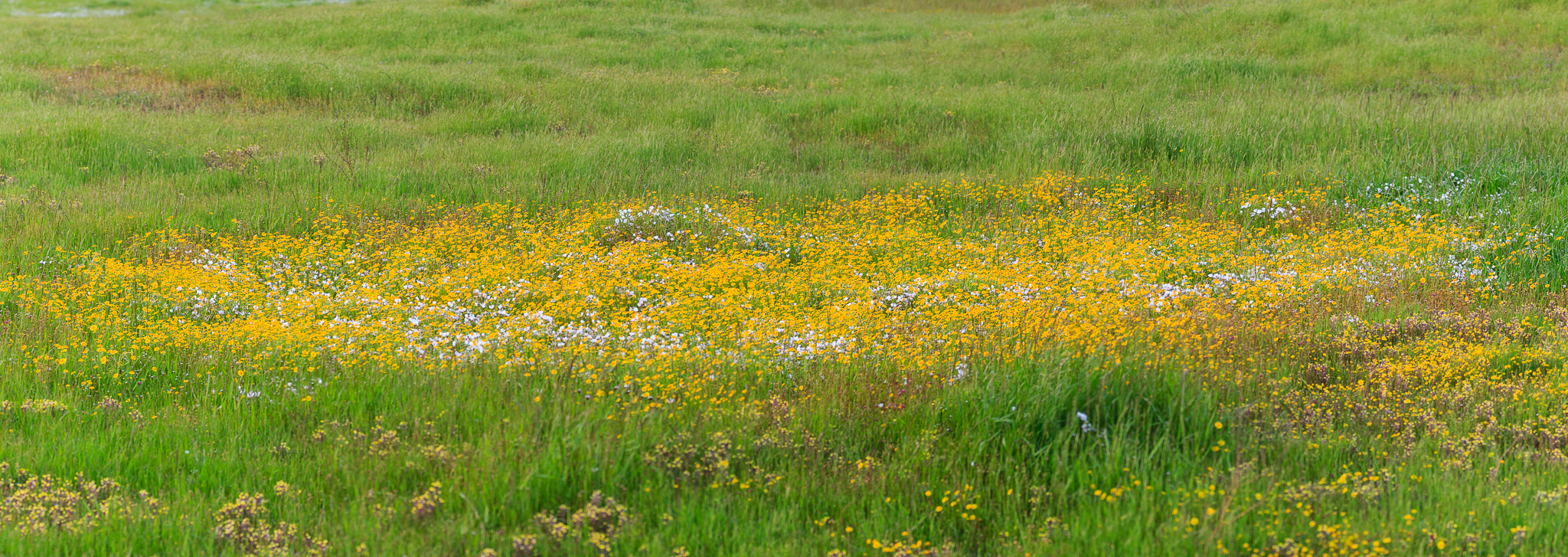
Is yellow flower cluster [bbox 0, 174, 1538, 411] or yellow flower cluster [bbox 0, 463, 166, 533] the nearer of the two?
yellow flower cluster [bbox 0, 463, 166, 533]

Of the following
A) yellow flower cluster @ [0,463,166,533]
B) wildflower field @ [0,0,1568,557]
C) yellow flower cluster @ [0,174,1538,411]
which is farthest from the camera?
yellow flower cluster @ [0,174,1538,411]

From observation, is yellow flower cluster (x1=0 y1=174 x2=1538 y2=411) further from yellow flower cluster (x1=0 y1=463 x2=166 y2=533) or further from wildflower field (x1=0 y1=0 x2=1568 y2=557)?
yellow flower cluster (x1=0 y1=463 x2=166 y2=533)

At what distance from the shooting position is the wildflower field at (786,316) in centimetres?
348

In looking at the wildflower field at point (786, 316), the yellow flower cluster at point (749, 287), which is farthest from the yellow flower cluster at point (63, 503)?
the yellow flower cluster at point (749, 287)

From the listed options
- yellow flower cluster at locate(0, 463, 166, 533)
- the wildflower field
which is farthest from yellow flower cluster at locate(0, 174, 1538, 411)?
yellow flower cluster at locate(0, 463, 166, 533)

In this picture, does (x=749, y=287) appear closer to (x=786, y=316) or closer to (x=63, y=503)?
(x=786, y=316)

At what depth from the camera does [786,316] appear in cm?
611

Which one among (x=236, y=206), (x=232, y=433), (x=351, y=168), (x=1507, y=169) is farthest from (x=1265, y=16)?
(x=232, y=433)

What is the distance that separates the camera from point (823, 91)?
14.7 meters

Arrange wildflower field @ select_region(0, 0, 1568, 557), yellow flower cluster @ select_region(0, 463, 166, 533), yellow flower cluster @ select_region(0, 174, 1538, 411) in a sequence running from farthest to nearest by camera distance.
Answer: yellow flower cluster @ select_region(0, 174, 1538, 411) < wildflower field @ select_region(0, 0, 1568, 557) < yellow flower cluster @ select_region(0, 463, 166, 533)

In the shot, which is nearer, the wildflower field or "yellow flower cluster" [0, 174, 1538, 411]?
the wildflower field

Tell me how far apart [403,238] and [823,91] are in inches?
316

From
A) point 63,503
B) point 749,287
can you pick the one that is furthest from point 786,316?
point 63,503

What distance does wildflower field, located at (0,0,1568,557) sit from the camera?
11.4 feet
